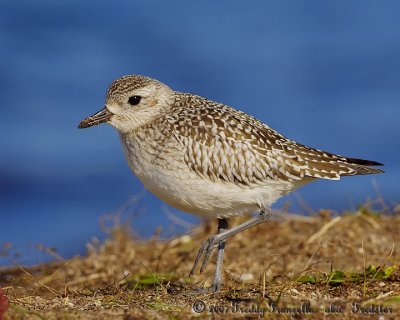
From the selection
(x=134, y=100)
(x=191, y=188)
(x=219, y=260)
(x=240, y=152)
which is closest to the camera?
(x=191, y=188)

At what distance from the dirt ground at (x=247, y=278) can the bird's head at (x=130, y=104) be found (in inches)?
52.5

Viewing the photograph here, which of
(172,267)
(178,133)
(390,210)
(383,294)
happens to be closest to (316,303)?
(383,294)

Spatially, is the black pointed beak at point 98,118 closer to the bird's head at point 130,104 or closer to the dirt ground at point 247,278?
the bird's head at point 130,104

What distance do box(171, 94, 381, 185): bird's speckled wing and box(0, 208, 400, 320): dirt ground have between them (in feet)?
2.38

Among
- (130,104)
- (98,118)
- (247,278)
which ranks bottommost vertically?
(247,278)

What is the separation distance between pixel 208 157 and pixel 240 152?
0.31 m

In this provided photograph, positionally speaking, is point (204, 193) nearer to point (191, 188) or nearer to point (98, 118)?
point (191, 188)

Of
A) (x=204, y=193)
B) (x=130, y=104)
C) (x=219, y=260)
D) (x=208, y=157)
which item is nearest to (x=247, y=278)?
(x=219, y=260)

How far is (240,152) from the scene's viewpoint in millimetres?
7008

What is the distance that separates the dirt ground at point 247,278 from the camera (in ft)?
18.2

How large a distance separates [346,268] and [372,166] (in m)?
1.17

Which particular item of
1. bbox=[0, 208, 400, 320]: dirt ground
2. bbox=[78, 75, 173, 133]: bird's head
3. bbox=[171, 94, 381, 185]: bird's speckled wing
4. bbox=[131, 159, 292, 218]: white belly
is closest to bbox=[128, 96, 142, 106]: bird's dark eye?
bbox=[78, 75, 173, 133]: bird's head

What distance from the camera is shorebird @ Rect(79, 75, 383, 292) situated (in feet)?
22.4

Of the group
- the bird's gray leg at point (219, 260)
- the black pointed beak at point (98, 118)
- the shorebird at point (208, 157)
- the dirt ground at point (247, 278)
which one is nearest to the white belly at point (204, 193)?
the shorebird at point (208, 157)
